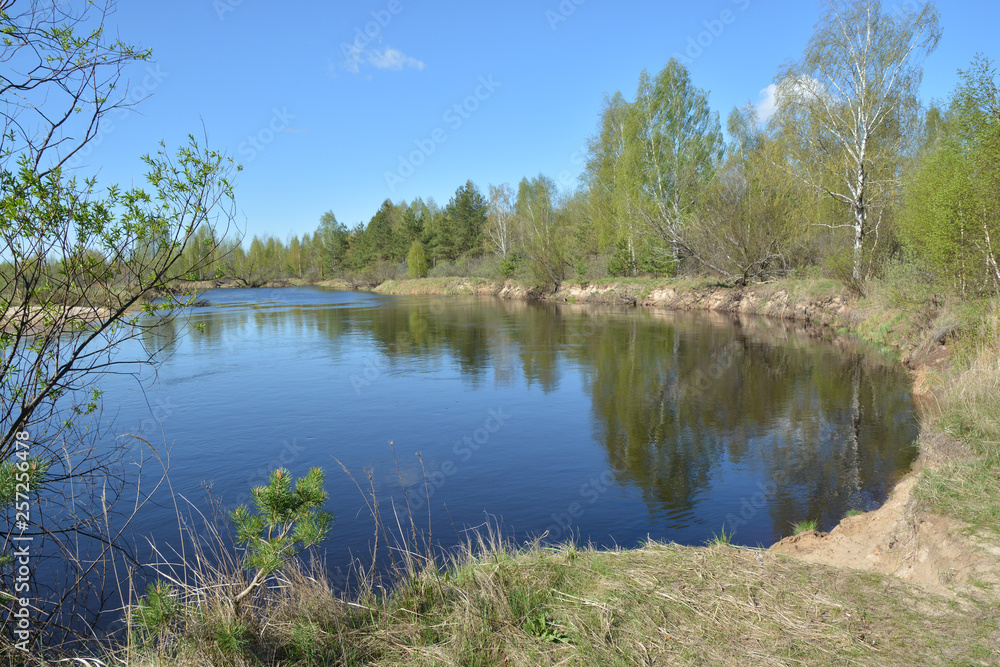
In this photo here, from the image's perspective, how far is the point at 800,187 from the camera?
25.8 m

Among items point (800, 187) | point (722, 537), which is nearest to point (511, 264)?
point (800, 187)

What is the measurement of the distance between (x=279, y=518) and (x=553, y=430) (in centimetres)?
780

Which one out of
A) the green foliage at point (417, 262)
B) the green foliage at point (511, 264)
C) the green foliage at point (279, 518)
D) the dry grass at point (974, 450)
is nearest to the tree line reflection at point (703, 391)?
the dry grass at point (974, 450)

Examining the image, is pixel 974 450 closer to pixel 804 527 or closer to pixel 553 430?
pixel 804 527

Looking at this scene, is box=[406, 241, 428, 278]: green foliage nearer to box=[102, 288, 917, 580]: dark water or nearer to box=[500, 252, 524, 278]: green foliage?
box=[500, 252, 524, 278]: green foliage

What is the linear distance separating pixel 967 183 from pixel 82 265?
14819 mm

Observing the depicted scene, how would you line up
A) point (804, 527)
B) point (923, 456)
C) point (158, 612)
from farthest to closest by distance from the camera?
point (923, 456)
point (804, 527)
point (158, 612)

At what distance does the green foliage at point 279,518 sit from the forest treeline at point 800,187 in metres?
1.58

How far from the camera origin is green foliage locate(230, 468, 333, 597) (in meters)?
3.92

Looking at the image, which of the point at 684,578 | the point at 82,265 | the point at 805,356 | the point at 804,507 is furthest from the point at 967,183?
the point at 82,265

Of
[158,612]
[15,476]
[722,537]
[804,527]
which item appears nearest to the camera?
[158,612]

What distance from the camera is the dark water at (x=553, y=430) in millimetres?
7715

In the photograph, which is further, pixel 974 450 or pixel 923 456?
pixel 923 456

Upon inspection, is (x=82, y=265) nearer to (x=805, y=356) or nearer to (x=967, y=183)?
(x=967, y=183)
